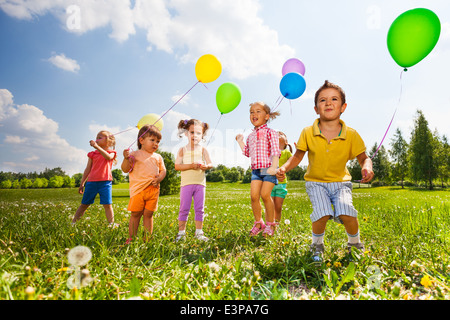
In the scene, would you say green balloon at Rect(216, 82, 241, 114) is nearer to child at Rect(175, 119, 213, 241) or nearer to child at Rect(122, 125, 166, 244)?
child at Rect(175, 119, 213, 241)

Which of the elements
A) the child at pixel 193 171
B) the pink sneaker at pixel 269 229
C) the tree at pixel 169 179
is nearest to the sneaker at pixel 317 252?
the pink sneaker at pixel 269 229

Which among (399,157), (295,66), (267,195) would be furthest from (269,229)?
(399,157)

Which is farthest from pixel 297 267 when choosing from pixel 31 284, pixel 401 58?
pixel 401 58

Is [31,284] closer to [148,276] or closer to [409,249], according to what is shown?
[148,276]

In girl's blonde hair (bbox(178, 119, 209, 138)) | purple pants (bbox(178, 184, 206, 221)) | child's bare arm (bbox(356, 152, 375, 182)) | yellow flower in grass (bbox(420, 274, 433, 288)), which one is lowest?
yellow flower in grass (bbox(420, 274, 433, 288))

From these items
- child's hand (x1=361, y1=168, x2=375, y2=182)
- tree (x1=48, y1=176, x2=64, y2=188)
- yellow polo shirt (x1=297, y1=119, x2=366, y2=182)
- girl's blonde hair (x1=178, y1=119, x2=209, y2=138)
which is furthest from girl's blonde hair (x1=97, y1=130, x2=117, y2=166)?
tree (x1=48, y1=176, x2=64, y2=188)

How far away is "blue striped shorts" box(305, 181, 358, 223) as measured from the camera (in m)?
2.78

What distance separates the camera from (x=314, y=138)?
3055mm

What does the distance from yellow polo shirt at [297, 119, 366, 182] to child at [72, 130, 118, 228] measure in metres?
3.70

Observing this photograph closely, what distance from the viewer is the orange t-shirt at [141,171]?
3752 mm

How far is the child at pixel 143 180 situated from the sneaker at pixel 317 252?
2.23m

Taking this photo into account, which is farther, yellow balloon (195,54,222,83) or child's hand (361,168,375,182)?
yellow balloon (195,54,222,83)

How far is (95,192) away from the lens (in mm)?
5031
